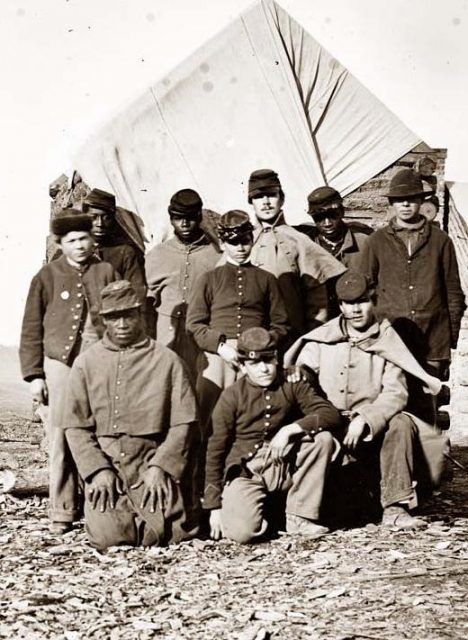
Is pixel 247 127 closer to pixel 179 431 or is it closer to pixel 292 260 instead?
pixel 292 260

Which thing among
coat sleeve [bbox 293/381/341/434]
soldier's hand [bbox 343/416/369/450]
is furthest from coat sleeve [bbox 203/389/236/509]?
soldier's hand [bbox 343/416/369/450]

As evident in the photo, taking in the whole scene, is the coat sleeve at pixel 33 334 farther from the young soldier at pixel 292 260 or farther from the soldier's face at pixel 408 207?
the soldier's face at pixel 408 207

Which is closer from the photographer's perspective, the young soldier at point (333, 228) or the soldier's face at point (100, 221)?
the young soldier at point (333, 228)

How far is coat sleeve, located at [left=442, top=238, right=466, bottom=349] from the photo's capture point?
6.05m

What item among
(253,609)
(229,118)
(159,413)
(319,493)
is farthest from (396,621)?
(229,118)

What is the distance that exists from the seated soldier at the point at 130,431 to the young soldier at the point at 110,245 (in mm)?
943

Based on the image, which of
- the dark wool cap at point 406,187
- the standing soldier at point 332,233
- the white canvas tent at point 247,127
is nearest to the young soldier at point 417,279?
the dark wool cap at point 406,187

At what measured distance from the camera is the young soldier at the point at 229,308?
18.6 ft

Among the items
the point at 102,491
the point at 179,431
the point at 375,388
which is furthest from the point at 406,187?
the point at 102,491

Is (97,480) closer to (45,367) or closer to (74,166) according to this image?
(45,367)

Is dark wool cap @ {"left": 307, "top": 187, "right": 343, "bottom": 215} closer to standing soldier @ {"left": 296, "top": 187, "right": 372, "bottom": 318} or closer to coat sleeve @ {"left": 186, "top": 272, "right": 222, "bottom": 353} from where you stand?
standing soldier @ {"left": 296, "top": 187, "right": 372, "bottom": 318}

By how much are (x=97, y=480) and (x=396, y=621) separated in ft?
6.18

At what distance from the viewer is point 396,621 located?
150 inches

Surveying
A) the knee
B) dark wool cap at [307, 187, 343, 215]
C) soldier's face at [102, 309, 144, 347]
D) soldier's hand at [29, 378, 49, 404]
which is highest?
dark wool cap at [307, 187, 343, 215]
